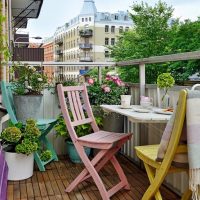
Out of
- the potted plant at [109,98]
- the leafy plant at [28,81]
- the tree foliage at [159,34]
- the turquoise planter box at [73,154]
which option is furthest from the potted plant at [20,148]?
the tree foliage at [159,34]

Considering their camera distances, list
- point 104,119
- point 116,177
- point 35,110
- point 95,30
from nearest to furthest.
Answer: point 116,177, point 35,110, point 104,119, point 95,30

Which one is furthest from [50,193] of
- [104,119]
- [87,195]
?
[104,119]

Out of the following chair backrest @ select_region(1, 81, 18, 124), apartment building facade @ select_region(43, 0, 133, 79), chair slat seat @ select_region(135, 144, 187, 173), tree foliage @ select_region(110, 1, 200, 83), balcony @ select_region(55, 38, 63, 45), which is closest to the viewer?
chair slat seat @ select_region(135, 144, 187, 173)

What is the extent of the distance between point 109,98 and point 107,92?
0.07 metres

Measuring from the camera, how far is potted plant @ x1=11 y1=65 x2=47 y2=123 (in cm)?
324

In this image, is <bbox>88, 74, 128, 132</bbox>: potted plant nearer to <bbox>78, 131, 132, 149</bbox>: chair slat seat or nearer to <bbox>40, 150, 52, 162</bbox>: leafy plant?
<bbox>40, 150, 52, 162</bbox>: leafy plant

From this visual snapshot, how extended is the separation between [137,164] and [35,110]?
123cm

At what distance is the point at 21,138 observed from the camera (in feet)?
9.89

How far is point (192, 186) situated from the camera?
1.59 meters

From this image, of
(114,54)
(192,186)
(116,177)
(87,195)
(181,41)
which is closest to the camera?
(192,186)

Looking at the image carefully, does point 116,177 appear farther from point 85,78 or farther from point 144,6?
point 144,6

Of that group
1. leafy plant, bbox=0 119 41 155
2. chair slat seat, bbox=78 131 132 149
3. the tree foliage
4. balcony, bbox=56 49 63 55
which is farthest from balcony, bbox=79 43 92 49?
chair slat seat, bbox=78 131 132 149

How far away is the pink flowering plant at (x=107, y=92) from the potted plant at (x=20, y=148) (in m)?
0.89

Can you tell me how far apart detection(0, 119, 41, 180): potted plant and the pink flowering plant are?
35.1 inches
